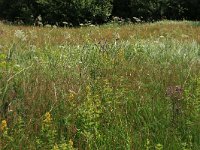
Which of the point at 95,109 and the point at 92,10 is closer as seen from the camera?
the point at 95,109

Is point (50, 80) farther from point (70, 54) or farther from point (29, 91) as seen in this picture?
point (70, 54)

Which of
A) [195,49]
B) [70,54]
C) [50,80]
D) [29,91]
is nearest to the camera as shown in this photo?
[29,91]

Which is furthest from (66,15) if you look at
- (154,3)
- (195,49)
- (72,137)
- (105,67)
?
(72,137)

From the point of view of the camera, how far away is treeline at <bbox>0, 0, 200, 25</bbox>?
1084 inches

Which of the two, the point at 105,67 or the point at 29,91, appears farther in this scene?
the point at 105,67

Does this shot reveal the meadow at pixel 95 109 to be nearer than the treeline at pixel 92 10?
Yes

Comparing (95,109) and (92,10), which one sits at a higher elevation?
(92,10)

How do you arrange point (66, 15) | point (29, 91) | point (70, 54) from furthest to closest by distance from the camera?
point (66, 15) → point (70, 54) → point (29, 91)

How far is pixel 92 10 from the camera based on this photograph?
28.2 m

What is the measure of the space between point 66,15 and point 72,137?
24909 millimetres

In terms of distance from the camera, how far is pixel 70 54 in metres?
5.94

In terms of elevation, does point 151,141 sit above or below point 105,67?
below

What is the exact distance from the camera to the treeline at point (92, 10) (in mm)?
27531

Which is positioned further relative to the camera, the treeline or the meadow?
the treeline
